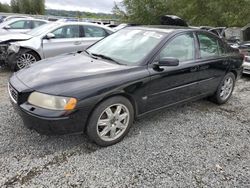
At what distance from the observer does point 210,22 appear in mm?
→ 13742

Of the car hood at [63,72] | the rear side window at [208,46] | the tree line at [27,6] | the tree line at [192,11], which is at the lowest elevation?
the car hood at [63,72]

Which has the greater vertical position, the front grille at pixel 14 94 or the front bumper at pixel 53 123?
the front grille at pixel 14 94

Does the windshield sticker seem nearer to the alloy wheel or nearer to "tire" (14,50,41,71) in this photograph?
the alloy wheel

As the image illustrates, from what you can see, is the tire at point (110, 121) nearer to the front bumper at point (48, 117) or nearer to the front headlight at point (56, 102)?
the front bumper at point (48, 117)

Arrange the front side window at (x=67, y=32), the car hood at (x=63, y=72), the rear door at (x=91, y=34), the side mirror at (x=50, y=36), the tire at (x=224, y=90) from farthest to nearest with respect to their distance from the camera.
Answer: the rear door at (x=91, y=34) → the front side window at (x=67, y=32) → the side mirror at (x=50, y=36) → the tire at (x=224, y=90) → the car hood at (x=63, y=72)

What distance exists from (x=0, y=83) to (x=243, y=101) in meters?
5.26

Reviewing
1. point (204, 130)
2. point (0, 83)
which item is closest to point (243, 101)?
point (204, 130)

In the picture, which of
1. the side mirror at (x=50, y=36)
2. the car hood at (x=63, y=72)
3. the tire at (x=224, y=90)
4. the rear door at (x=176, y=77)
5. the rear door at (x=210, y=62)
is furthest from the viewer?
the side mirror at (x=50, y=36)

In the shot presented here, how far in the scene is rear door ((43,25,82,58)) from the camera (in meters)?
6.21

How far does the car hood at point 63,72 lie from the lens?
268 centimetres

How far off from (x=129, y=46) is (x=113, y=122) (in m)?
1.19

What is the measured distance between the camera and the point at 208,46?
4.09 meters

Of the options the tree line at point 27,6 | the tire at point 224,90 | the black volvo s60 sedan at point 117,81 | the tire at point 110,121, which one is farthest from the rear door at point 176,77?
the tree line at point 27,6

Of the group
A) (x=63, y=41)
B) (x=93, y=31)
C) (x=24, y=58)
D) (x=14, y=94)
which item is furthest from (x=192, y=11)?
(x=14, y=94)
